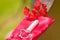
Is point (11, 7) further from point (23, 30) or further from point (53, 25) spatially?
point (53, 25)

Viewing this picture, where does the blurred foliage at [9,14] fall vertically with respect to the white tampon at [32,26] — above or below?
above

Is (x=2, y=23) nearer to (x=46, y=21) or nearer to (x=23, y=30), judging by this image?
(x=23, y=30)

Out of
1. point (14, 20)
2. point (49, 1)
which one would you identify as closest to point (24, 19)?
point (14, 20)

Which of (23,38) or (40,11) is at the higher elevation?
(40,11)

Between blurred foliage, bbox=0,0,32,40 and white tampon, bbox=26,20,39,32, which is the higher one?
blurred foliage, bbox=0,0,32,40
